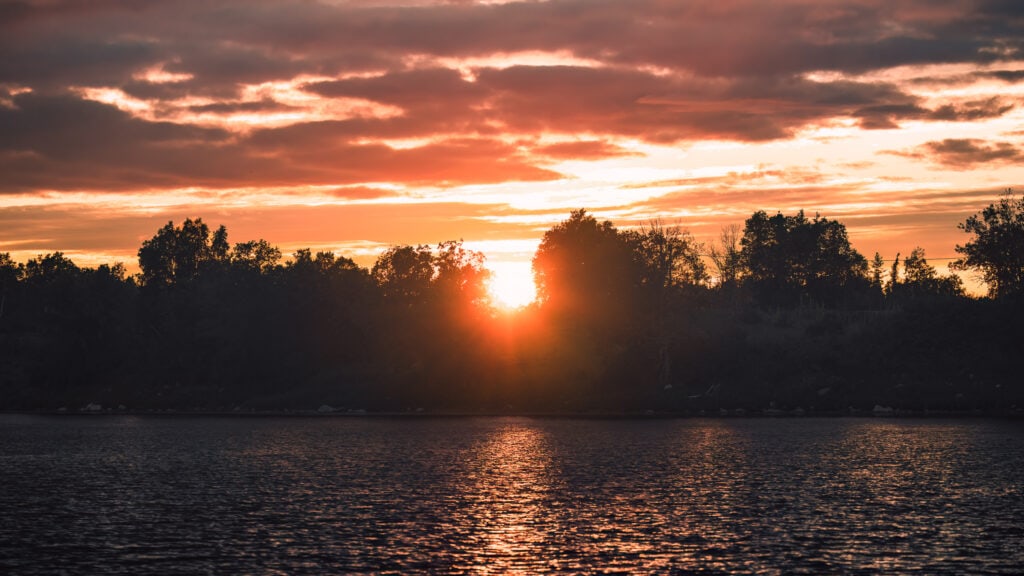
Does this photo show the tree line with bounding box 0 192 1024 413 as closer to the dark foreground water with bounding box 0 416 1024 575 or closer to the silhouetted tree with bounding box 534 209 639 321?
the silhouetted tree with bounding box 534 209 639 321

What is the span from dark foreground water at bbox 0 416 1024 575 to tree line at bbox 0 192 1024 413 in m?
31.2

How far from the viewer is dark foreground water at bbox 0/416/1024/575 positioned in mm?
38844

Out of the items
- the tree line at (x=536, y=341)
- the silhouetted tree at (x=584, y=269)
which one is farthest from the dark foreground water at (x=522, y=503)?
the silhouetted tree at (x=584, y=269)

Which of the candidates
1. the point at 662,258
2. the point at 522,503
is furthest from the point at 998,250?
the point at 522,503

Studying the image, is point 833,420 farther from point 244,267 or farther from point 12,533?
point 244,267

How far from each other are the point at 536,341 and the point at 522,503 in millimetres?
97374

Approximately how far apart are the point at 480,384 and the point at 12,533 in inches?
4115

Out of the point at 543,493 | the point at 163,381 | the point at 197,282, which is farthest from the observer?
the point at 197,282

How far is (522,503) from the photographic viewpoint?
55.4 m

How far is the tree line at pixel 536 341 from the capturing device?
5281 inches

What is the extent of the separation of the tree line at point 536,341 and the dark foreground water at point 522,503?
1227 inches

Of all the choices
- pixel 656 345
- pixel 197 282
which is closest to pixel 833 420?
pixel 656 345

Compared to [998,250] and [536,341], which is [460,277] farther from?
[998,250]

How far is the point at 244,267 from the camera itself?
199m
